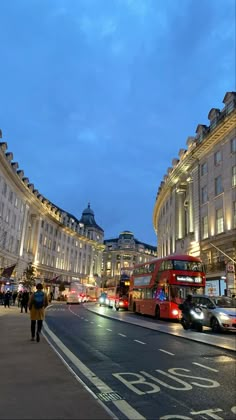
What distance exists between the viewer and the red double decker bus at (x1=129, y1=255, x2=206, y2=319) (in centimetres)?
2658

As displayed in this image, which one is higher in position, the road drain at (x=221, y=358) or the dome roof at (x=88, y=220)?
the dome roof at (x=88, y=220)

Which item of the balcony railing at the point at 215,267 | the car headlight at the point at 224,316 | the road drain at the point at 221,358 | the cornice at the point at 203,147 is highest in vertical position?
the cornice at the point at 203,147

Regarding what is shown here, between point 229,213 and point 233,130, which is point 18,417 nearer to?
point 229,213

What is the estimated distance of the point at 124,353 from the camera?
1155cm

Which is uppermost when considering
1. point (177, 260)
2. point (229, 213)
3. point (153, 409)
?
point (229, 213)

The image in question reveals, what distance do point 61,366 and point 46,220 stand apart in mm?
79350

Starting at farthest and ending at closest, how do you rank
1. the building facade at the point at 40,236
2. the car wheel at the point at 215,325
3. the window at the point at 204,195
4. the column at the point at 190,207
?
the building facade at the point at 40,236 → the column at the point at 190,207 → the window at the point at 204,195 → the car wheel at the point at 215,325

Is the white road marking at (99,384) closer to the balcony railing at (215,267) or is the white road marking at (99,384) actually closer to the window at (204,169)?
the balcony railing at (215,267)

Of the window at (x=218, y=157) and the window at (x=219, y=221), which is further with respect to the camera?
the window at (x=218, y=157)

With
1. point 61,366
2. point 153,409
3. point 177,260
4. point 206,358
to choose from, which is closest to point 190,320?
point 177,260

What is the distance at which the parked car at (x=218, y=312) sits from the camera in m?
18.8

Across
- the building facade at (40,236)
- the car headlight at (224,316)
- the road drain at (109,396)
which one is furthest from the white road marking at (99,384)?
the building facade at (40,236)

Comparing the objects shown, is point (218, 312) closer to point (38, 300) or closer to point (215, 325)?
point (215, 325)

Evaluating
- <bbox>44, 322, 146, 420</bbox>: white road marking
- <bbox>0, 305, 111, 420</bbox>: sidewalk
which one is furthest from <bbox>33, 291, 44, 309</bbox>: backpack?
<bbox>0, 305, 111, 420</bbox>: sidewalk
